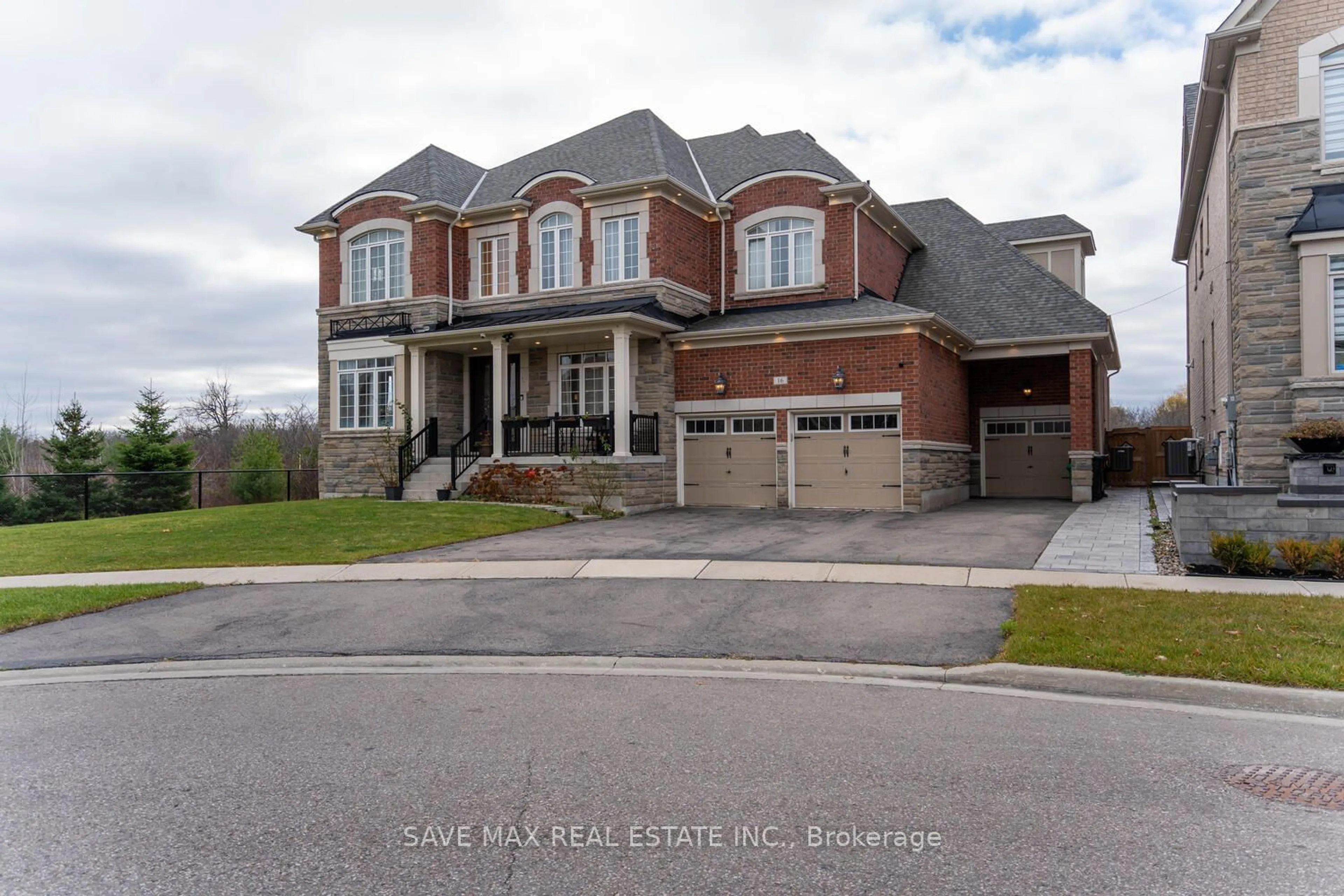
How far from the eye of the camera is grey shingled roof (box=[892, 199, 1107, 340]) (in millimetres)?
22188

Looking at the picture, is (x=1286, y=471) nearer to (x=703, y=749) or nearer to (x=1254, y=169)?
(x=1254, y=169)

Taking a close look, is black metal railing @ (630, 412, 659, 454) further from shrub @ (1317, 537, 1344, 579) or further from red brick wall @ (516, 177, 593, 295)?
shrub @ (1317, 537, 1344, 579)

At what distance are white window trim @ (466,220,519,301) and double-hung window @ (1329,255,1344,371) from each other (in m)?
17.9

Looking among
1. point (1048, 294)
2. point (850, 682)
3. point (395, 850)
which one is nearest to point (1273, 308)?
point (1048, 294)

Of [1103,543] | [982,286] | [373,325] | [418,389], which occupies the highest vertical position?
[982,286]

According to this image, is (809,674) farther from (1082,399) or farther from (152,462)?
(152,462)

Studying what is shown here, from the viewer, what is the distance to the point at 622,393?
65.6 ft

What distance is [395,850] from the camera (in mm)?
3816

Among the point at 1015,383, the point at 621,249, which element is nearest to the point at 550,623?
the point at 621,249

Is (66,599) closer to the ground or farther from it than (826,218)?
closer to the ground

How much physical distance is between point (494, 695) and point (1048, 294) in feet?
68.9

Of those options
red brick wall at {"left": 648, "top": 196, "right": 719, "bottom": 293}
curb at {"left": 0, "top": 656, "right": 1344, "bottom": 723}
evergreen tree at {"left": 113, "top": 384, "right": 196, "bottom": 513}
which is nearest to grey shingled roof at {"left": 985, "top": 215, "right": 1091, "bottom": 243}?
red brick wall at {"left": 648, "top": 196, "right": 719, "bottom": 293}

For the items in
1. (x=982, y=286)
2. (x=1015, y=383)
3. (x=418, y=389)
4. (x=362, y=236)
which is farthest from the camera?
(x=362, y=236)

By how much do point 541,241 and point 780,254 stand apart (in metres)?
6.48
